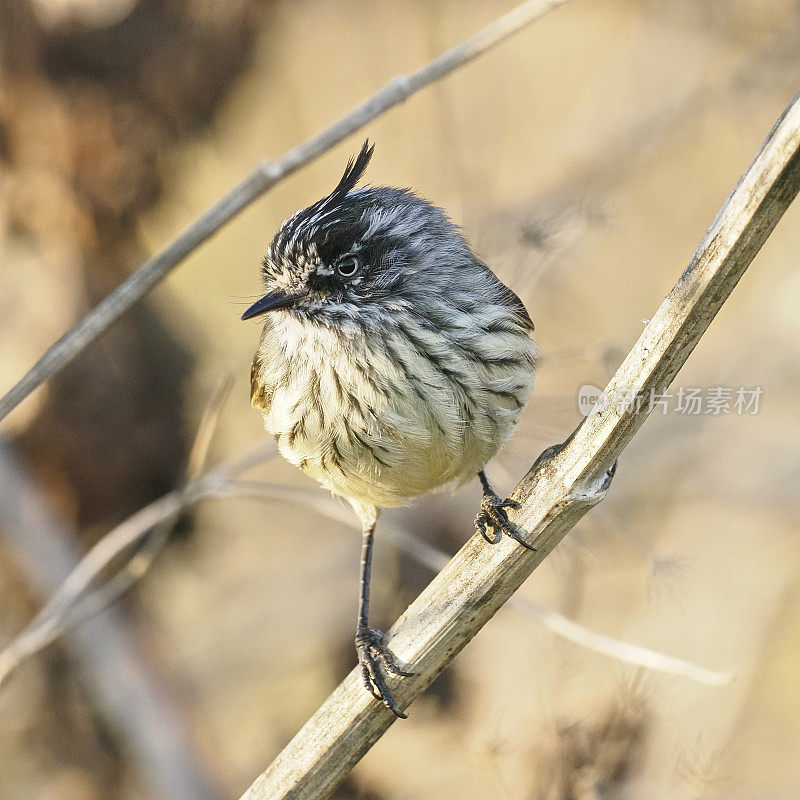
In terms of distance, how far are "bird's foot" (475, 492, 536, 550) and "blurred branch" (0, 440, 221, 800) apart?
282cm

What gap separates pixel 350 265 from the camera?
126 inches

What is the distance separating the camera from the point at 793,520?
4625 mm

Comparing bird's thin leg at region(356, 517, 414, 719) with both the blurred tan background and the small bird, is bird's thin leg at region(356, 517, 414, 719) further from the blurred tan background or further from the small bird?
the blurred tan background

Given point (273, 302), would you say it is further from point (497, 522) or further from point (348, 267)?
point (497, 522)

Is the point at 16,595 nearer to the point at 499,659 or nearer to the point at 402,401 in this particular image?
the point at 499,659

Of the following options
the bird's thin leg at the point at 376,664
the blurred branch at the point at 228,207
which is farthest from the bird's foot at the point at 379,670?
the blurred branch at the point at 228,207

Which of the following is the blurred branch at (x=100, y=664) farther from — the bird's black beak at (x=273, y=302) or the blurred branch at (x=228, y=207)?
the blurred branch at (x=228, y=207)

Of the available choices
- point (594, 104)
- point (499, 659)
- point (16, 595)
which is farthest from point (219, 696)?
point (594, 104)

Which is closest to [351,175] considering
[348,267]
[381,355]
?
[348,267]

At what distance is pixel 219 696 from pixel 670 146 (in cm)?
437

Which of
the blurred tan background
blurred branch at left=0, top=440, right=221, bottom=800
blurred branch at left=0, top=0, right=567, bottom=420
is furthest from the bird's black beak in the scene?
blurred branch at left=0, top=440, right=221, bottom=800

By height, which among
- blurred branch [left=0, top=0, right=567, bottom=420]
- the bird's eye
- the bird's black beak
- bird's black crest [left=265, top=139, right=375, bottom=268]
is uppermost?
blurred branch [left=0, top=0, right=567, bottom=420]

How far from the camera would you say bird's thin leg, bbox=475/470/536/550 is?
2.58m

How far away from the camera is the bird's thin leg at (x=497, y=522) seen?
258cm
